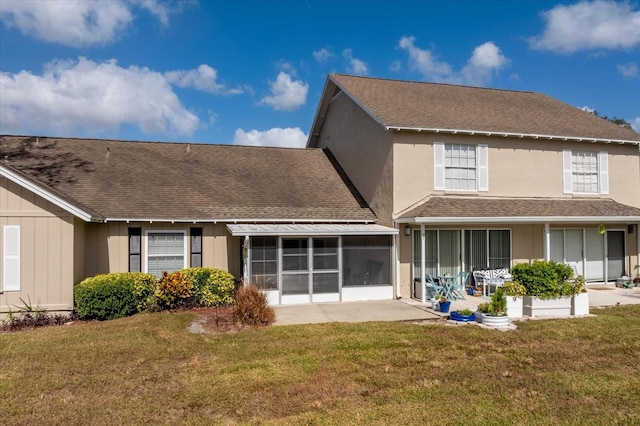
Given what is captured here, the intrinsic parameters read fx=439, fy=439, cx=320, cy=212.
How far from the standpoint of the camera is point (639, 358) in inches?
335

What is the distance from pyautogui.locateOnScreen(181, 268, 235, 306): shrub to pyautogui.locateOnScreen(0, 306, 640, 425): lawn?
297cm

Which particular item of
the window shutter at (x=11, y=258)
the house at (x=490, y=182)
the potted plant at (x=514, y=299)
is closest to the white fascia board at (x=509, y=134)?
the house at (x=490, y=182)

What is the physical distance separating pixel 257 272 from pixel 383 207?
17.8 feet

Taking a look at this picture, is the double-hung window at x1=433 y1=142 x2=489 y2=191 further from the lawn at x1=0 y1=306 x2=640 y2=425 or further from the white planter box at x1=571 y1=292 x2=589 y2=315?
the lawn at x1=0 y1=306 x2=640 y2=425

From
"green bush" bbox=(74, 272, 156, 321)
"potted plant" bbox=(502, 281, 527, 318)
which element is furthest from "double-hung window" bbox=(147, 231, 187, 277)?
"potted plant" bbox=(502, 281, 527, 318)

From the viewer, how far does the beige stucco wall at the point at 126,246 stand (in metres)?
14.5

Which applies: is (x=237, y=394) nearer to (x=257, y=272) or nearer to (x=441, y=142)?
(x=257, y=272)

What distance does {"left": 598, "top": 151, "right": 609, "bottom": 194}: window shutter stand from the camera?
18.3 m

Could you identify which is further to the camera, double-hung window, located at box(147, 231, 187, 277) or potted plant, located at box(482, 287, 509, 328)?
double-hung window, located at box(147, 231, 187, 277)

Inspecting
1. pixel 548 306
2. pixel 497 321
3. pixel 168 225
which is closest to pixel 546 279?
pixel 548 306

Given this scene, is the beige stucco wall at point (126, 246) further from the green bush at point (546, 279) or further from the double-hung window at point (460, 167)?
the green bush at point (546, 279)

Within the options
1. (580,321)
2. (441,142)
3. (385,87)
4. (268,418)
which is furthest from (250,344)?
(385,87)

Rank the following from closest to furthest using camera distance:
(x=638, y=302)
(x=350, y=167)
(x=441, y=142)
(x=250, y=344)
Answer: (x=250, y=344), (x=638, y=302), (x=441, y=142), (x=350, y=167)

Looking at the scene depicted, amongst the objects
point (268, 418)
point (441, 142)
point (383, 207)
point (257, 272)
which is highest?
point (441, 142)
